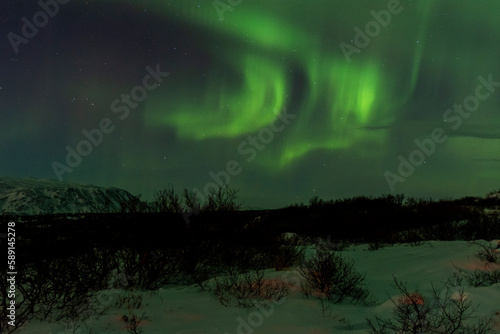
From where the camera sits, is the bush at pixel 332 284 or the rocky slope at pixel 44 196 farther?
the rocky slope at pixel 44 196

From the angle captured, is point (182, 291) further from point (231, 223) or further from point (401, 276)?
point (401, 276)

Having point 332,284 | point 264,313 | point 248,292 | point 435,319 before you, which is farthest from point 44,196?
point 435,319

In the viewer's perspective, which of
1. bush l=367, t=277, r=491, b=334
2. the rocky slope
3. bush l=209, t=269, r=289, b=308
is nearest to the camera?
bush l=367, t=277, r=491, b=334

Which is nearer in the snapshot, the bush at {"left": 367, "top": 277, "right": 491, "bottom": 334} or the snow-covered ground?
the bush at {"left": 367, "top": 277, "right": 491, "bottom": 334}

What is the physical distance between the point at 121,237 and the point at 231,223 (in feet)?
11.0

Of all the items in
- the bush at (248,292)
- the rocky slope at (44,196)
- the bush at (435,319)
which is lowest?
the rocky slope at (44,196)

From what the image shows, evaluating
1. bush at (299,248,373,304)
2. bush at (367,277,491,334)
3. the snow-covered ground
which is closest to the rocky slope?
the snow-covered ground

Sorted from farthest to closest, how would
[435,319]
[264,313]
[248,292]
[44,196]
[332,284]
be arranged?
1. [44,196]
2. [332,284]
3. [248,292]
4. [264,313]
5. [435,319]

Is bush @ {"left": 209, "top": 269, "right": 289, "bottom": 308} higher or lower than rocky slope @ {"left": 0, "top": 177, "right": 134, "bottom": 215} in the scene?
higher

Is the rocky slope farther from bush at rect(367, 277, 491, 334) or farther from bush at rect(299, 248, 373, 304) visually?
bush at rect(367, 277, 491, 334)

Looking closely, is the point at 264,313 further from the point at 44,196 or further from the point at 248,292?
the point at 44,196

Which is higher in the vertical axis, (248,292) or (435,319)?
(435,319)

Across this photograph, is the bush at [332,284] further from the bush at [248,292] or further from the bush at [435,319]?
→ the bush at [435,319]

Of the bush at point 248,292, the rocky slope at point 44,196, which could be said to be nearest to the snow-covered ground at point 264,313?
the bush at point 248,292
